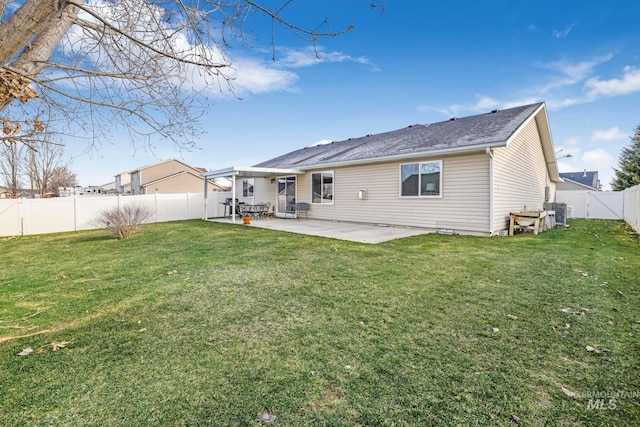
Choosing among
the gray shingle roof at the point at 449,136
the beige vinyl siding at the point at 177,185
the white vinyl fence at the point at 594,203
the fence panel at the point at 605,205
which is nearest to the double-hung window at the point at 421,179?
the gray shingle roof at the point at 449,136

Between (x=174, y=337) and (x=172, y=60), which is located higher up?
(x=172, y=60)

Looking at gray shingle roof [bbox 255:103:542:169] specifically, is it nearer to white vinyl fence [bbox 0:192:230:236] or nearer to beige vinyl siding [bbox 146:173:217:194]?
white vinyl fence [bbox 0:192:230:236]

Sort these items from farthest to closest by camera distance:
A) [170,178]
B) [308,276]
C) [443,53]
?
[170,178] → [443,53] → [308,276]

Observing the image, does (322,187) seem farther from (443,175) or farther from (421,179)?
(443,175)

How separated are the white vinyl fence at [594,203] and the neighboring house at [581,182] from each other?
10505 millimetres

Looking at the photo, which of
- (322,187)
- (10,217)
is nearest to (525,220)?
(322,187)

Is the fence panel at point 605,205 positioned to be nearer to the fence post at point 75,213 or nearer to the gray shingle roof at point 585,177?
the gray shingle roof at point 585,177

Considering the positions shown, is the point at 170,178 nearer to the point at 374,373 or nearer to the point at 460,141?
the point at 460,141

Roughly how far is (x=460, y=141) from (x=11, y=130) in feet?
32.3

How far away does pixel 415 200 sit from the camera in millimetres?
10430

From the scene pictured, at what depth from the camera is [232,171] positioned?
13.4m

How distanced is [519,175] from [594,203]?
11.7 m

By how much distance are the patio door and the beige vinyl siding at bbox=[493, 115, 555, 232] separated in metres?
8.98

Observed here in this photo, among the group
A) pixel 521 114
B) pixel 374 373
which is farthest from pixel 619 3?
pixel 374 373
